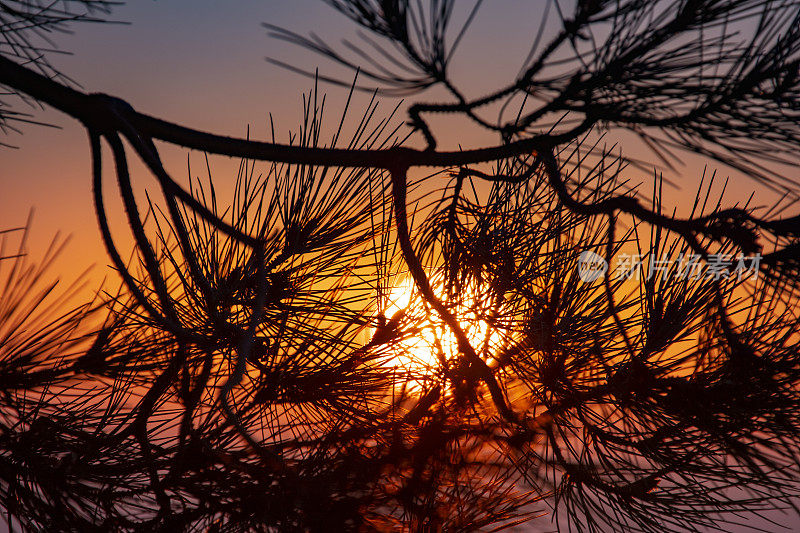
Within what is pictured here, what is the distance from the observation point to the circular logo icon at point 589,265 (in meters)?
0.49

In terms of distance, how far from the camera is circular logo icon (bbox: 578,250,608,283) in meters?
0.49

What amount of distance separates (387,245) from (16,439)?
36 cm

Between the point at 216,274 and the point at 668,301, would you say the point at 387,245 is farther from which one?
the point at 668,301

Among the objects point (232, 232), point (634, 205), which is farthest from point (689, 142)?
point (232, 232)

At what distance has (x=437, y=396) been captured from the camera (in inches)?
20.8

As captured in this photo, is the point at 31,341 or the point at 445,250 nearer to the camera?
the point at 31,341

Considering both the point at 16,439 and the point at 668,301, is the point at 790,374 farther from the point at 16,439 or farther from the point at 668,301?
the point at 16,439

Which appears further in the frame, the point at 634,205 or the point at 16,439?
the point at 634,205

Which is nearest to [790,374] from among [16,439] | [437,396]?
[437,396]

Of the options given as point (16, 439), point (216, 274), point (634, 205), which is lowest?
point (16, 439)

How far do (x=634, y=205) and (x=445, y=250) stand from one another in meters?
0.21

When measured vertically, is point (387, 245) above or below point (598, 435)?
above

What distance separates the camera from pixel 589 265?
0.50 m

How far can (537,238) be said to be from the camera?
540 mm
